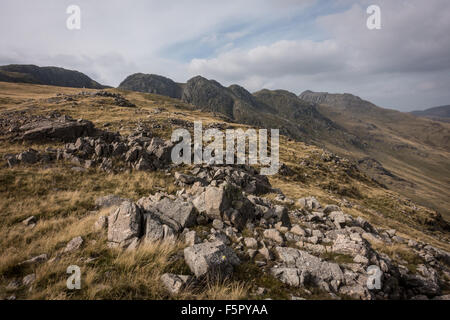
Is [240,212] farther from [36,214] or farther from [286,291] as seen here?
[36,214]

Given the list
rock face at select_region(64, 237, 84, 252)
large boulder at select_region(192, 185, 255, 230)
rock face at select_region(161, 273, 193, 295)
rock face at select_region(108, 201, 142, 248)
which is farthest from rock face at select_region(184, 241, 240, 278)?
rock face at select_region(64, 237, 84, 252)

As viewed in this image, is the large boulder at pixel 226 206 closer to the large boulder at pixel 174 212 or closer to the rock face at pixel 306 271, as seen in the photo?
the large boulder at pixel 174 212

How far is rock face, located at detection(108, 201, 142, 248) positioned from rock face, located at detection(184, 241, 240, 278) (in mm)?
2133

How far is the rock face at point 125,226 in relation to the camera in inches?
255

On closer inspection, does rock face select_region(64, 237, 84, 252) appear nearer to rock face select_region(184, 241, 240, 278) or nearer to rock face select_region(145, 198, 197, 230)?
rock face select_region(145, 198, 197, 230)

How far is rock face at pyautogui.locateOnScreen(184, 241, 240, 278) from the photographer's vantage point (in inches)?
206

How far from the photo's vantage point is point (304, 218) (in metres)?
12.0

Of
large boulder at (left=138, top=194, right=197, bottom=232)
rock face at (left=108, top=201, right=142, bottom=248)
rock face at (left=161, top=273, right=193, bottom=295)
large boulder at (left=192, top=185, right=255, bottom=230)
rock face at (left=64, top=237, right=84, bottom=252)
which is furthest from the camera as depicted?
large boulder at (left=192, top=185, right=255, bottom=230)

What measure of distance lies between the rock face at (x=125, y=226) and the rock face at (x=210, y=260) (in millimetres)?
2133

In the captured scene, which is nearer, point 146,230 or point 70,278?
point 70,278

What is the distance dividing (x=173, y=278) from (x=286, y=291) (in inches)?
119

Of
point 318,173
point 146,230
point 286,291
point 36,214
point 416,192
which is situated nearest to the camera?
point 286,291

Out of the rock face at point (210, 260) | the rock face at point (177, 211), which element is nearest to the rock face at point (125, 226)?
the rock face at point (177, 211)

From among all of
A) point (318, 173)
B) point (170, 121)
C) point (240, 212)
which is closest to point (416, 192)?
point (318, 173)
